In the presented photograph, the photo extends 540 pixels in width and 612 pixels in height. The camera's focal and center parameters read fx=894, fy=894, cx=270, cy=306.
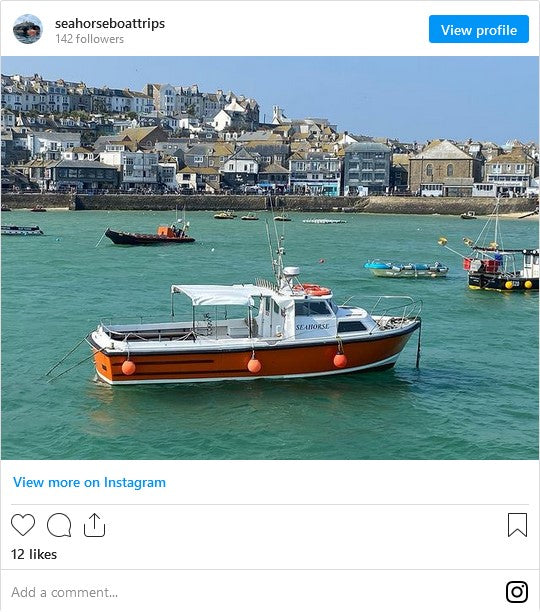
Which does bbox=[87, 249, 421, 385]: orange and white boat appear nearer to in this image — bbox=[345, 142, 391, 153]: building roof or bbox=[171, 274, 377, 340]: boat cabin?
bbox=[171, 274, 377, 340]: boat cabin

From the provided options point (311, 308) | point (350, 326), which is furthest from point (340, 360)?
point (311, 308)

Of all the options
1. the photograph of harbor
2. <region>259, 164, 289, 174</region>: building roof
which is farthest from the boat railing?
<region>259, 164, 289, 174</region>: building roof

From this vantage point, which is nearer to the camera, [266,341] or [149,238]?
[266,341]

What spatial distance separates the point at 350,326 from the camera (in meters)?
18.2

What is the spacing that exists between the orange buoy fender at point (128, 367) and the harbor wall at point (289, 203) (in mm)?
81750

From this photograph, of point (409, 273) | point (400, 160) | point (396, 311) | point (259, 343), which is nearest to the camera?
point (259, 343)

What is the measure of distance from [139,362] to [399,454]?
567 centimetres

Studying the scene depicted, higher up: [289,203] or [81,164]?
[81,164]

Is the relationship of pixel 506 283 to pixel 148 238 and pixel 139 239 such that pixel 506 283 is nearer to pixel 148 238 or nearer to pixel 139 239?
pixel 139 239

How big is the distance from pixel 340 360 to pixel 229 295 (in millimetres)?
2600

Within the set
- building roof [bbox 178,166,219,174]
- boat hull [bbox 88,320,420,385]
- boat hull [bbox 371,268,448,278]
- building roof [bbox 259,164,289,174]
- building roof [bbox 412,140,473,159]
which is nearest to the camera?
boat hull [bbox 88,320,420,385]

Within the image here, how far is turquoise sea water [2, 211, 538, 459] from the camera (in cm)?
1449

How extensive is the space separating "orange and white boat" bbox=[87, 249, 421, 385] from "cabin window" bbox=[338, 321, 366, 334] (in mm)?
20

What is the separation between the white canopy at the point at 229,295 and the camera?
17.8 metres
